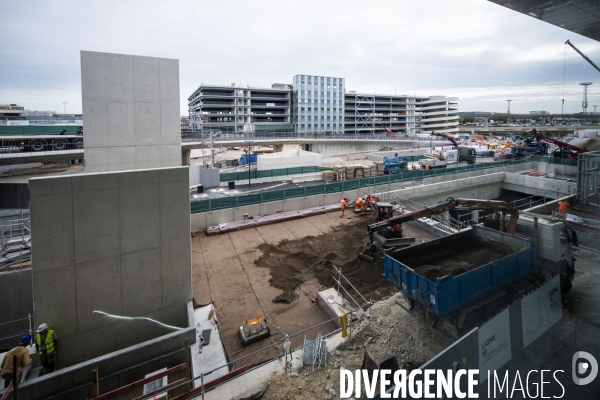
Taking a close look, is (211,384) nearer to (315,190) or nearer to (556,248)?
(556,248)

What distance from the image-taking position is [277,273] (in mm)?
13359

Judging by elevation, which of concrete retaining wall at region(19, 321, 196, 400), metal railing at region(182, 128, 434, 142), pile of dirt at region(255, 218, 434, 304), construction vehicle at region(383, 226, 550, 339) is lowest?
concrete retaining wall at region(19, 321, 196, 400)

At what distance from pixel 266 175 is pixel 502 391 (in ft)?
85.2

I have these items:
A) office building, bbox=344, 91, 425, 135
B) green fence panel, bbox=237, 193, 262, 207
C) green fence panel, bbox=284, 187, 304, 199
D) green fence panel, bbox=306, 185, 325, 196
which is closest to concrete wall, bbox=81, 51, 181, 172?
green fence panel, bbox=237, 193, 262, 207

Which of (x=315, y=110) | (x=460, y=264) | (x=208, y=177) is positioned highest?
(x=315, y=110)

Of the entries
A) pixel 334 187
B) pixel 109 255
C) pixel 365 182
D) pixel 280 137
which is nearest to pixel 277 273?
pixel 109 255

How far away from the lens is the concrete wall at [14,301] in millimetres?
12180

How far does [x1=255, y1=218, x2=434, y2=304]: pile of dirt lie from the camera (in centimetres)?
1215

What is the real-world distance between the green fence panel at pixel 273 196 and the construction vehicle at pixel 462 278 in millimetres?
12249

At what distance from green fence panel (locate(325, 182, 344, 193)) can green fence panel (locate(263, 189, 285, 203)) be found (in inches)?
147

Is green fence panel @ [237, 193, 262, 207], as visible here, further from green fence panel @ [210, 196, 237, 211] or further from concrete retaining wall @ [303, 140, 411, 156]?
concrete retaining wall @ [303, 140, 411, 156]

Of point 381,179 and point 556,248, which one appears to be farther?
point 381,179

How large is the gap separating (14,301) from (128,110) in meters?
9.04

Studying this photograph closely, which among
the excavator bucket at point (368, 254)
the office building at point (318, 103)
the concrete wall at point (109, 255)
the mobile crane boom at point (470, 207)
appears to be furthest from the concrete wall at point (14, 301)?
the office building at point (318, 103)
